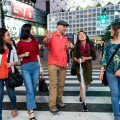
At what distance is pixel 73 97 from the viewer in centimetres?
446

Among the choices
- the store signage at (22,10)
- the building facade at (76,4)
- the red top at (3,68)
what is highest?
the building facade at (76,4)

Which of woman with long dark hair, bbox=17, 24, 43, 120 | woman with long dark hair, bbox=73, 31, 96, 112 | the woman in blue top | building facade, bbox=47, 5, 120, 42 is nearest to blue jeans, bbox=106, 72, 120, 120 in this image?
the woman in blue top

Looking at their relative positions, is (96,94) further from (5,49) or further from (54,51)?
(5,49)

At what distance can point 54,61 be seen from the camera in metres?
3.57

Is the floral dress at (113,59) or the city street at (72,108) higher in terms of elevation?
the floral dress at (113,59)

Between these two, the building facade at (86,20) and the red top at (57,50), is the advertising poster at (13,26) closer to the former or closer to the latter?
the building facade at (86,20)

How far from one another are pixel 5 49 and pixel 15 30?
198 feet

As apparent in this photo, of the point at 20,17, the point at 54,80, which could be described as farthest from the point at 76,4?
the point at 54,80

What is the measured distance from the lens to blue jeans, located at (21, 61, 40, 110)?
125 inches

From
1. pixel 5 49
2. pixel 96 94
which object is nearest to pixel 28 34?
pixel 5 49

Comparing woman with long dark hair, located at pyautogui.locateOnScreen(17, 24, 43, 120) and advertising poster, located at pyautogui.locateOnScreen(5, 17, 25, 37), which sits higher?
advertising poster, located at pyautogui.locateOnScreen(5, 17, 25, 37)

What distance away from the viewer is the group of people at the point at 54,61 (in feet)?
9.64

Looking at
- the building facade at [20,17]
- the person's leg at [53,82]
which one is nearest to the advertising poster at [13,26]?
the building facade at [20,17]

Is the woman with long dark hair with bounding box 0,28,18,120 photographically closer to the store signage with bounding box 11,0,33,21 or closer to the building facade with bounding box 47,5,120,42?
the store signage with bounding box 11,0,33,21
